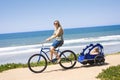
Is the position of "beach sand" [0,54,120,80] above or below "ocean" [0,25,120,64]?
below

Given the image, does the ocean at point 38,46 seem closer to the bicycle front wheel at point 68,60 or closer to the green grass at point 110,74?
the bicycle front wheel at point 68,60

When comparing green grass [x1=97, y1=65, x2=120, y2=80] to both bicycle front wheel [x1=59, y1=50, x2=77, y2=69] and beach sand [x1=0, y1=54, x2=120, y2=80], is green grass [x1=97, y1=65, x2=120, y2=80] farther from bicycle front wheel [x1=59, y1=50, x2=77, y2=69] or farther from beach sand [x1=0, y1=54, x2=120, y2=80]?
bicycle front wheel [x1=59, y1=50, x2=77, y2=69]

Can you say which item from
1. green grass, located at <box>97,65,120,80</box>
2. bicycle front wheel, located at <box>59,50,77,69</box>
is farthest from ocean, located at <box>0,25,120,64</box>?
green grass, located at <box>97,65,120,80</box>

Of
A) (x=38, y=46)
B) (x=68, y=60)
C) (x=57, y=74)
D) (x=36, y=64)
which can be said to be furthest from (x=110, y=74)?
(x=38, y=46)

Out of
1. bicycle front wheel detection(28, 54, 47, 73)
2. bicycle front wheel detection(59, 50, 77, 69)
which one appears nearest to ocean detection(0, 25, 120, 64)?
bicycle front wheel detection(28, 54, 47, 73)

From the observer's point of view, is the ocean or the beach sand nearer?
the beach sand

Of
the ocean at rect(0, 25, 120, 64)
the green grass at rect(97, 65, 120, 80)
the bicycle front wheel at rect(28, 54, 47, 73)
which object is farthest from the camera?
the ocean at rect(0, 25, 120, 64)

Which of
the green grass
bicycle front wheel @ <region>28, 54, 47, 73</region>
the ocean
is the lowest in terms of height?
the green grass

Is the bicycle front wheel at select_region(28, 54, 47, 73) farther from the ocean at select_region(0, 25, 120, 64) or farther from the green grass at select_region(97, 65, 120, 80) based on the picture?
the ocean at select_region(0, 25, 120, 64)

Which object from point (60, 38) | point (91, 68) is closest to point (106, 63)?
point (91, 68)

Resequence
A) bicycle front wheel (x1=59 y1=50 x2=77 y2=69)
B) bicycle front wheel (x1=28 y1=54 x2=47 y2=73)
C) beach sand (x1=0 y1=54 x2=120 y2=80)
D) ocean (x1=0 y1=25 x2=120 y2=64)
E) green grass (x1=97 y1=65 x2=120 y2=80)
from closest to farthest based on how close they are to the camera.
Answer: green grass (x1=97 y1=65 x2=120 y2=80) < beach sand (x1=0 y1=54 x2=120 y2=80) < bicycle front wheel (x1=28 y1=54 x2=47 y2=73) < bicycle front wheel (x1=59 y1=50 x2=77 y2=69) < ocean (x1=0 y1=25 x2=120 y2=64)

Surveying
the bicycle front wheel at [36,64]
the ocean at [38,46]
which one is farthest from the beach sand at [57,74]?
the ocean at [38,46]

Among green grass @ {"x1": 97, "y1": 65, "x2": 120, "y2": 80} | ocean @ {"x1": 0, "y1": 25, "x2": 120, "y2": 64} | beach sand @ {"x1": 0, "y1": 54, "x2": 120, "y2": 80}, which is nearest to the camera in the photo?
green grass @ {"x1": 97, "y1": 65, "x2": 120, "y2": 80}

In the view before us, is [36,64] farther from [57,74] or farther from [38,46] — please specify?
[38,46]
